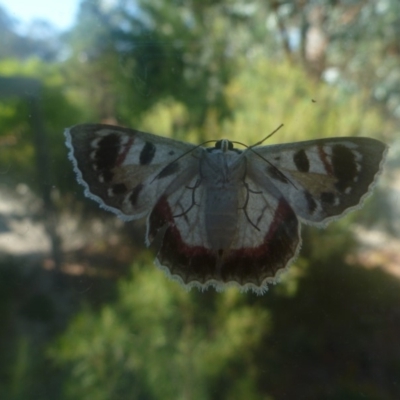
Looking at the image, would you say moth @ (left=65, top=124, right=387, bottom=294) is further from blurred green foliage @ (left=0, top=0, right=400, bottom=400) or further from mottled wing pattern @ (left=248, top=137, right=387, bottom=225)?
blurred green foliage @ (left=0, top=0, right=400, bottom=400)

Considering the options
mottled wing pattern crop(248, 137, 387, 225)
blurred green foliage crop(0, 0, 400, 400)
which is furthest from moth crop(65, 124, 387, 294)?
blurred green foliage crop(0, 0, 400, 400)

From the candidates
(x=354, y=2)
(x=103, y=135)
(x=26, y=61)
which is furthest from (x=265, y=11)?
(x=103, y=135)

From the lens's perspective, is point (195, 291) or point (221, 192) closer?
point (221, 192)

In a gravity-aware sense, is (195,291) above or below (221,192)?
above

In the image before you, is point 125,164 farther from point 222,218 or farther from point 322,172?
point 322,172

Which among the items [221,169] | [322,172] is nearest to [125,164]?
[221,169]

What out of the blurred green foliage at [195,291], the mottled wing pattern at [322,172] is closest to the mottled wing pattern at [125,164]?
the mottled wing pattern at [322,172]
